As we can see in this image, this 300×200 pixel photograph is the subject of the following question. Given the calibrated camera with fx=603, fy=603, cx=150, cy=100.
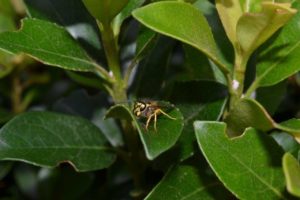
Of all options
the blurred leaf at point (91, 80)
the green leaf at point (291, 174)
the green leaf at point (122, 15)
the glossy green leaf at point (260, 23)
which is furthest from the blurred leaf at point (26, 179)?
the green leaf at point (291, 174)

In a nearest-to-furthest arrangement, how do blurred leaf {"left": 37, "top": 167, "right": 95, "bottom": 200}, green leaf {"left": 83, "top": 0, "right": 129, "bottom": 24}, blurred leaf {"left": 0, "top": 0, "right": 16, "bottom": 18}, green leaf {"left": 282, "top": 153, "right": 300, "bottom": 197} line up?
1. green leaf {"left": 282, "top": 153, "right": 300, "bottom": 197}
2. green leaf {"left": 83, "top": 0, "right": 129, "bottom": 24}
3. blurred leaf {"left": 37, "top": 167, "right": 95, "bottom": 200}
4. blurred leaf {"left": 0, "top": 0, "right": 16, "bottom": 18}

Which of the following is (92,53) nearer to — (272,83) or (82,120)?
(82,120)

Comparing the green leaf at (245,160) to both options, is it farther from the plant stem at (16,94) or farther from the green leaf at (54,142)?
the plant stem at (16,94)

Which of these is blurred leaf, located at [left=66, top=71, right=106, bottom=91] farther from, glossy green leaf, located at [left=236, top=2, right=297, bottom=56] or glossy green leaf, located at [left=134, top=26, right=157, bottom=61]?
glossy green leaf, located at [left=236, top=2, right=297, bottom=56]

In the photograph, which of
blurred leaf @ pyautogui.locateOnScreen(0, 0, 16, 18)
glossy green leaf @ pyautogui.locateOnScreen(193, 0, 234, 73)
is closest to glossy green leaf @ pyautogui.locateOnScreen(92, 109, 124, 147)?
glossy green leaf @ pyautogui.locateOnScreen(193, 0, 234, 73)

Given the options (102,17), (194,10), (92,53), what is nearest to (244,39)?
(194,10)

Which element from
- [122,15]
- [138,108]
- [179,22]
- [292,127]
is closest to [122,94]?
[138,108]
